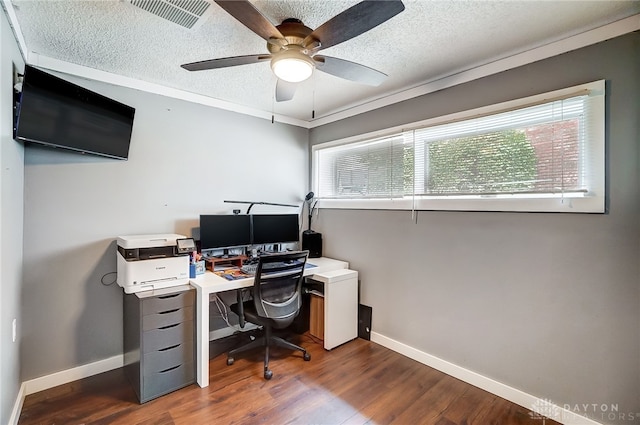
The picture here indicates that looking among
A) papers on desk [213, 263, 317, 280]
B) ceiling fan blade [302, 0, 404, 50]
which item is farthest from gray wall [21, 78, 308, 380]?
ceiling fan blade [302, 0, 404, 50]

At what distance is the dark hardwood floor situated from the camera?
1.86 meters

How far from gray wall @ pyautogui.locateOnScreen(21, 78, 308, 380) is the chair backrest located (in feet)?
3.20

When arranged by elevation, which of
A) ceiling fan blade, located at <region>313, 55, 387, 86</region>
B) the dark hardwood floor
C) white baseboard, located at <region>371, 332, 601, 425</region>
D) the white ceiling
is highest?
the white ceiling

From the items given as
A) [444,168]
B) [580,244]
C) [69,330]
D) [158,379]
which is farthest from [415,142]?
[69,330]

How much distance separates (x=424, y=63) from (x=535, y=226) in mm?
1397

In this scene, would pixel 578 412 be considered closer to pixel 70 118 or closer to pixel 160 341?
pixel 160 341

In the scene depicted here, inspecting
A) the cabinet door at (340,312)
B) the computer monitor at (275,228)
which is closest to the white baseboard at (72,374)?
the computer monitor at (275,228)

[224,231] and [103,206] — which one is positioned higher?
[103,206]

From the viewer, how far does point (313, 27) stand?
1.77m

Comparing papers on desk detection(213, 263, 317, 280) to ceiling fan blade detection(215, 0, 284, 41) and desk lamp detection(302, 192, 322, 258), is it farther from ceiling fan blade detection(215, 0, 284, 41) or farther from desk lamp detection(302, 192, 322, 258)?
ceiling fan blade detection(215, 0, 284, 41)

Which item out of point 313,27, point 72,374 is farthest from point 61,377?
point 313,27

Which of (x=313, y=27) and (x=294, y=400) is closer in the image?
(x=313, y=27)

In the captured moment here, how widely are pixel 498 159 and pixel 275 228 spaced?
2110mm

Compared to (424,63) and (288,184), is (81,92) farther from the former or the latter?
(424,63)
